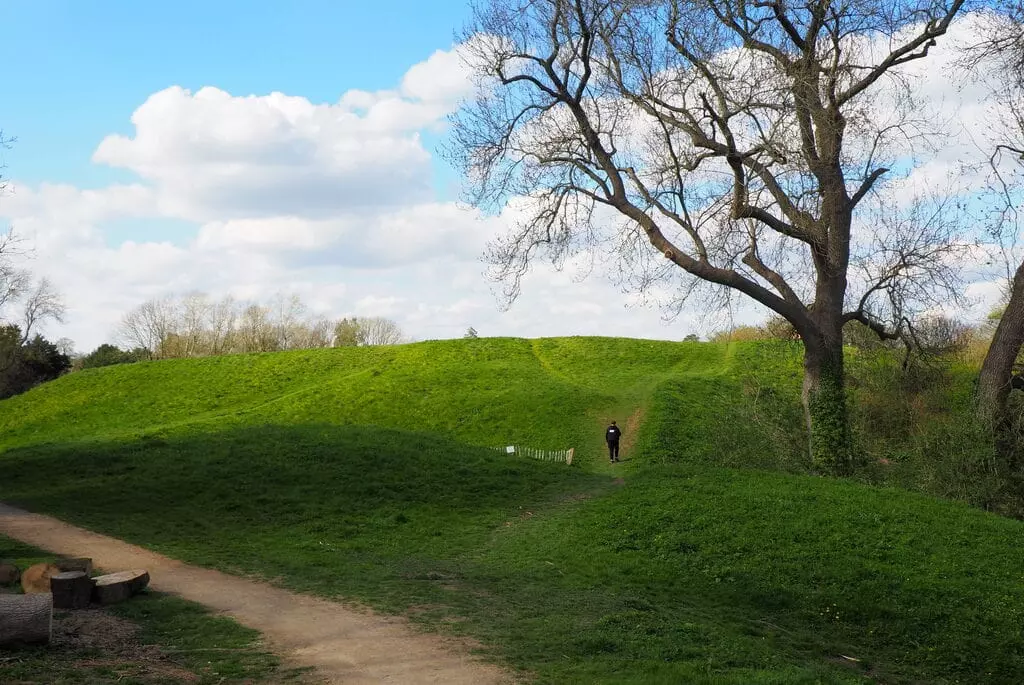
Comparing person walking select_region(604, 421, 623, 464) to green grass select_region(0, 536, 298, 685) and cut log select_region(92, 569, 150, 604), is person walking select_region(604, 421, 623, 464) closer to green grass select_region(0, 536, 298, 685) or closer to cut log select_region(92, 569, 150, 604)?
cut log select_region(92, 569, 150, 604)

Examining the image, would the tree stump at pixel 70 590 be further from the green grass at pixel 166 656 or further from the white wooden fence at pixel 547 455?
the white wooden fence at pixel 547 455

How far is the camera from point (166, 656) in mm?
9258

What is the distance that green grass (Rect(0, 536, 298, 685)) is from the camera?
27.6 feet

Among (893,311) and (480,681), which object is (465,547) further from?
(893,311)

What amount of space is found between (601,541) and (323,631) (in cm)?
772

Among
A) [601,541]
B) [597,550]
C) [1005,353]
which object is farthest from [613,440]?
[597,550]

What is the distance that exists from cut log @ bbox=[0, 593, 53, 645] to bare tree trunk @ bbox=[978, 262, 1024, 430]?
2347 centimetres

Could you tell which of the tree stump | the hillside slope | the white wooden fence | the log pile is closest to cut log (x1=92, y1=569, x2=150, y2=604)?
the log pile

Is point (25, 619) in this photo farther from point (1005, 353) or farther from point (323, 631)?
point (1005, 353)

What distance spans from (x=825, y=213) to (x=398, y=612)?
62.1 ft

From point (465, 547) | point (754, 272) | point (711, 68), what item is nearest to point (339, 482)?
point (465, 547)

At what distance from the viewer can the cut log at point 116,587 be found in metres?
11.4

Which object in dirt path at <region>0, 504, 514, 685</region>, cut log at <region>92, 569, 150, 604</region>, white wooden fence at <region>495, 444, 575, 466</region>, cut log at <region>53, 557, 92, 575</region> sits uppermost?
white wooden fence at <region>495, 444, 575, 466</region>

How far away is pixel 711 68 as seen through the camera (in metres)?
23.6
